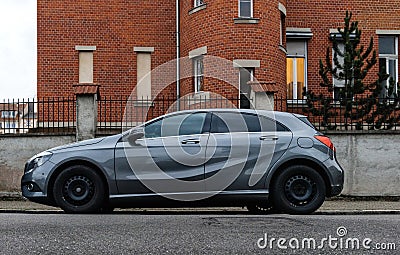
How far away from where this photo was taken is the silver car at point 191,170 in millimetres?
11266

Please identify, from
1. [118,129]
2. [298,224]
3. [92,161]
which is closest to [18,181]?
[118,129]

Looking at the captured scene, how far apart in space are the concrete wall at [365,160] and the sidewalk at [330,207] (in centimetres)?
28

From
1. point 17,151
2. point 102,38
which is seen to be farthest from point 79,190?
point 102,38

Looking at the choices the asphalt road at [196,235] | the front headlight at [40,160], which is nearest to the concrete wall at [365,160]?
the front headlight at [40,160]

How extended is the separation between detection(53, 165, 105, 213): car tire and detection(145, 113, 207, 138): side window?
3.51ft

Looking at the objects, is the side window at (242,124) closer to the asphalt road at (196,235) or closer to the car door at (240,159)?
the car door at (240,159)

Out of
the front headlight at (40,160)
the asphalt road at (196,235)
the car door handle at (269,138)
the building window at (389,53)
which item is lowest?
the asphalt road at (196,235)

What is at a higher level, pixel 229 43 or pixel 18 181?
pixel 229 43

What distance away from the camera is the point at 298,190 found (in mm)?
11336

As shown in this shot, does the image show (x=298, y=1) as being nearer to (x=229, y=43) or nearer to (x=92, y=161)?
(x=229, y=43)

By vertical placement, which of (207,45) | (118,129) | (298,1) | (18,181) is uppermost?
(298,1)

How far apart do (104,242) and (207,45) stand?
1624 centimetres

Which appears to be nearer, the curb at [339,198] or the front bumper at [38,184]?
the front bumper at [38,184]

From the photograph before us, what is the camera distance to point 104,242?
7332mm
